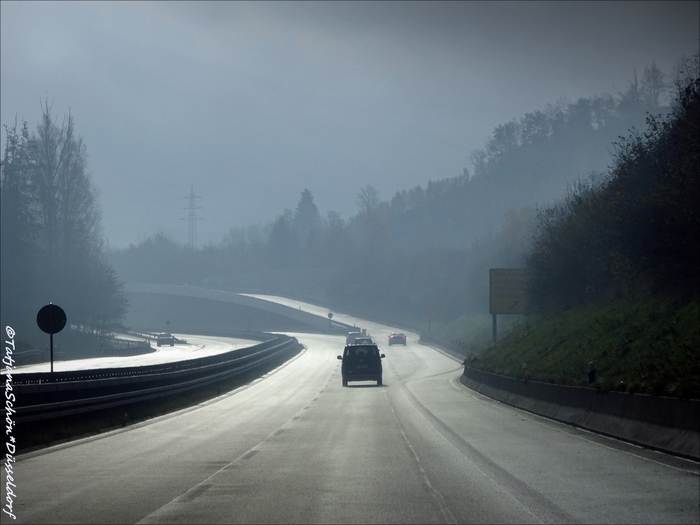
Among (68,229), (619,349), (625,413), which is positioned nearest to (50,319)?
(625,413)

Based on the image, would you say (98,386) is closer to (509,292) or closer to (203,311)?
(509,292)

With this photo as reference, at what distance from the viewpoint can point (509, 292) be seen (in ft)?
190

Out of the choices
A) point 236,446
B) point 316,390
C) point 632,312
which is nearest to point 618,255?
point 632,312

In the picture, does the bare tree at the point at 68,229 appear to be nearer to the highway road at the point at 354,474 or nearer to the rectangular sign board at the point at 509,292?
the rectangular sign board at the point at 509,292

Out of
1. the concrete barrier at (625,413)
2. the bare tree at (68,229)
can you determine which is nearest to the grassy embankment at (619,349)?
the concrete barrier at (625,413)

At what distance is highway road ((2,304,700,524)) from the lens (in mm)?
9320

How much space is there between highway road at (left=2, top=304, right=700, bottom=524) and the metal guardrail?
992 mm

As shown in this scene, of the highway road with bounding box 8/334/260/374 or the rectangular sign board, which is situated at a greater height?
the rectangular sign board

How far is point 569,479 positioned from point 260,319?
15980cm

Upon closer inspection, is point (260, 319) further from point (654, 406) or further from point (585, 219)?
point (654, 406)

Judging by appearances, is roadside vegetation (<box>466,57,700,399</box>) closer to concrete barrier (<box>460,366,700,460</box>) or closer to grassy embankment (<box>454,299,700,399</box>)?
grassy embankment (<box>454,299,700,399</box>)

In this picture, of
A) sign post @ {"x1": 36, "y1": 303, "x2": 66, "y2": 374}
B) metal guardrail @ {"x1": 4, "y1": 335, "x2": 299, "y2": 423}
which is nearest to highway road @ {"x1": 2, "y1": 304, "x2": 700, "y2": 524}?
metal guardrail @ {"x1": 4, "y1": 335, "x2": 299, "y2": 423}

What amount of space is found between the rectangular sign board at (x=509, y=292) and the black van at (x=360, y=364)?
16673mm

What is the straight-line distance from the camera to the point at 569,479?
11.8 metres
